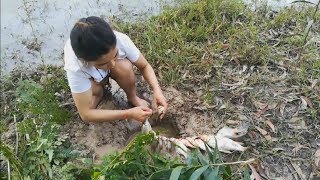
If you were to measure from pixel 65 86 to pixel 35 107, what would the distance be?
0.38 meters

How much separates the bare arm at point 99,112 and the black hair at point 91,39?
1.07 feet

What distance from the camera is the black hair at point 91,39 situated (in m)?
2.12

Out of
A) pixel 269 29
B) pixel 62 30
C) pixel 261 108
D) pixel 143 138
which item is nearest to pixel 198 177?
pixel 143 138

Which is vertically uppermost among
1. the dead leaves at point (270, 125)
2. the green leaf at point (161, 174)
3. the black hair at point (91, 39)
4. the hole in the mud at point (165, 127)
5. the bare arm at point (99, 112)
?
the black hair at point (91, 39)

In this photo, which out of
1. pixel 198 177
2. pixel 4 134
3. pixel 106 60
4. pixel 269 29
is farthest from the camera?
pixel 269 29

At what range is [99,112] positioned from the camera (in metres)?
2.55

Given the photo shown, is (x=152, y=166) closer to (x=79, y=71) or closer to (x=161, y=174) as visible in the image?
(x=161, y=174)

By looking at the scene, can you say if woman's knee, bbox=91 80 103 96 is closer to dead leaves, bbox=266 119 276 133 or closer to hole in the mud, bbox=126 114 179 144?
hole in the mud, bbox=126 114 179 144

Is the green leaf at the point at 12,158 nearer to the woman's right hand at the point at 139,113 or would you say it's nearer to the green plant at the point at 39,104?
the green plant at the point at 39,104

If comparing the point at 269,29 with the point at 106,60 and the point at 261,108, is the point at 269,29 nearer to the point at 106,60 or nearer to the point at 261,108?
the point at 261,108

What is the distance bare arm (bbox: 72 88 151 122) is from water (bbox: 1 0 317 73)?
2.94ft

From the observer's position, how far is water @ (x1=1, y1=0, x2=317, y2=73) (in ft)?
11.0

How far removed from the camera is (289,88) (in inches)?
118

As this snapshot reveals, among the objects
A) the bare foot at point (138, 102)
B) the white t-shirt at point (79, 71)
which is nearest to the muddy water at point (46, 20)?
the bare foot at point (138, 102)
